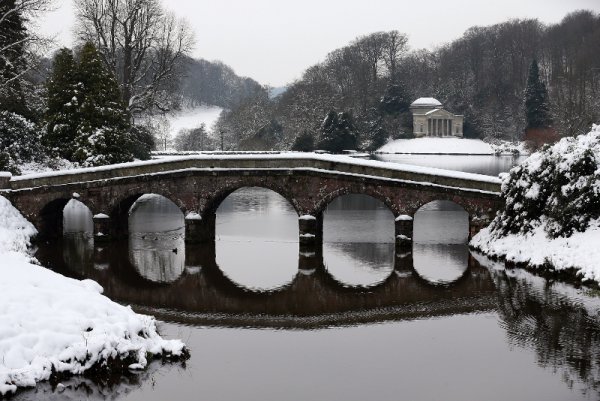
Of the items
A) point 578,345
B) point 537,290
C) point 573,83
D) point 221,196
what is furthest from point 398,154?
point 578,345

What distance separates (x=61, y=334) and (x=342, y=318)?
8.59 m

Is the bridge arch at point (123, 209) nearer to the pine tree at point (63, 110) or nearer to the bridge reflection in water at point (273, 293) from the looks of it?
the bridge reflection in water at point (273, 293)

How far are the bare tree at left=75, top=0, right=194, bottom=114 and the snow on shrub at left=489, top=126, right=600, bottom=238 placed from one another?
2991 cm

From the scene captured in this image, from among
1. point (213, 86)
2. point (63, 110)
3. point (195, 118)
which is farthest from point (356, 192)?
point (213, 86)

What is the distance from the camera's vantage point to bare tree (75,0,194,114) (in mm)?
48062

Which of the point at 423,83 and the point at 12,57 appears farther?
the point at 423,83

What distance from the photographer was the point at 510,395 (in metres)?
14.2

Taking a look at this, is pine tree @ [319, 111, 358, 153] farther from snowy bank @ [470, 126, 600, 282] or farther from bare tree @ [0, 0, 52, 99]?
snowy bank @ [470, 126, 600, 282]

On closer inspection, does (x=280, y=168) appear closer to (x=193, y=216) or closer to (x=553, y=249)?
(x=193, y=216)

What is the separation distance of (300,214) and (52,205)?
13204 mm

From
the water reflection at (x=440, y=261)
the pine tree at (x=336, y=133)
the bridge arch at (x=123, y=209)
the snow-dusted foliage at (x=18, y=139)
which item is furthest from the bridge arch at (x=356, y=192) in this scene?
the pine tree at (x=336, y=133)

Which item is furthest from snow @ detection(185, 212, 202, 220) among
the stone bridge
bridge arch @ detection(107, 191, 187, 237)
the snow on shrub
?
the snow on shrub

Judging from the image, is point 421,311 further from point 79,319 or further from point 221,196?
point 221,196

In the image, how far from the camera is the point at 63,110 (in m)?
41.3
